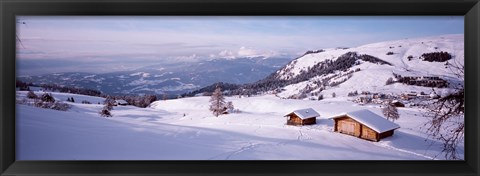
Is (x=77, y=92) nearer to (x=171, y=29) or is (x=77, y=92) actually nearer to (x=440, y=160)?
(x=171, y=29)

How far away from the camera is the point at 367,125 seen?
9.36ft

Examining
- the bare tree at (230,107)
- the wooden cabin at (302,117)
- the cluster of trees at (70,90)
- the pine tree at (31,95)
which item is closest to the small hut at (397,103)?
the wooden cabin at (302,117)

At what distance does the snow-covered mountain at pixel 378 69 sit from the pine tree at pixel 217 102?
22 cm

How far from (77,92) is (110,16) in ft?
2.45

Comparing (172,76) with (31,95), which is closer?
(31,95)

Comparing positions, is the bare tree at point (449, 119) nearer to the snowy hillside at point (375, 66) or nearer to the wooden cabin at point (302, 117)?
the snowy hillside at point (375, 66)

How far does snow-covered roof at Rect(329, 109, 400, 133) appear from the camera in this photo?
2.84 m

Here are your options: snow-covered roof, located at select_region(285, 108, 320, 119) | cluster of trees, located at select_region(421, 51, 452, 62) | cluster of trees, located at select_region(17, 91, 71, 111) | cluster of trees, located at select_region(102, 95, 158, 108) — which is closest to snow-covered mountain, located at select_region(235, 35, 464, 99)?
cluster of trees, located at select_region(421, 51, 452, 62)

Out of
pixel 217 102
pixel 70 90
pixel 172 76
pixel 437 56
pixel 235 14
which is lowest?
pixel 217 102

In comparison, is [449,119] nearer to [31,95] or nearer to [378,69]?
[378,69]

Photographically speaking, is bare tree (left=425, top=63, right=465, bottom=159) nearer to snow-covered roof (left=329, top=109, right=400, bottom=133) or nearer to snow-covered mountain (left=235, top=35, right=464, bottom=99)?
snow-covered mountain (left=235, top=35, right=464, bottom=99)

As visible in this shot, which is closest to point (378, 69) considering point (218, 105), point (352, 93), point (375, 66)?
point (375, 66)

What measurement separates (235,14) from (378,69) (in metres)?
1.37

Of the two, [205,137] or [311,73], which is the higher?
[311,73]
